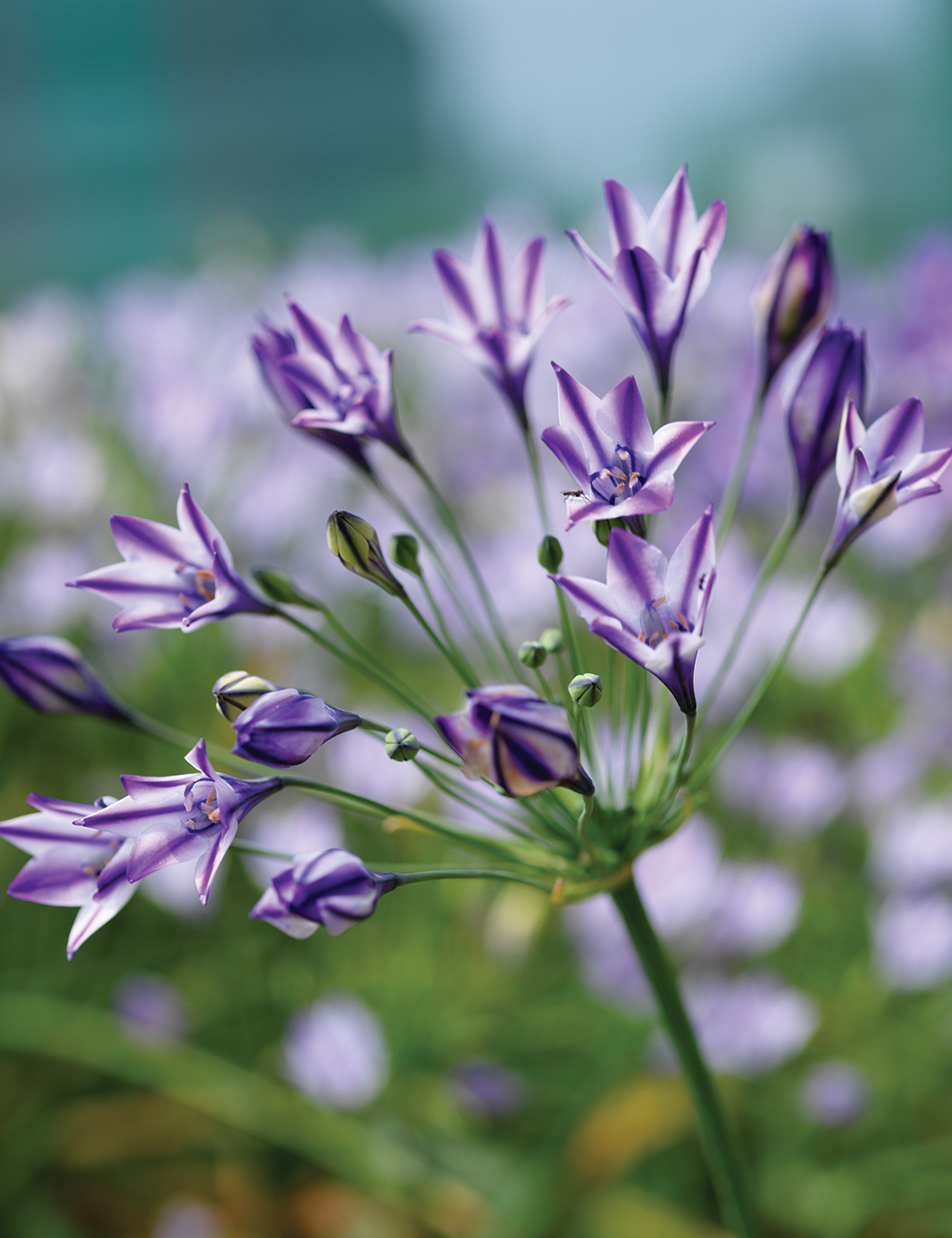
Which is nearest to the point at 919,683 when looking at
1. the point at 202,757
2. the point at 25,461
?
the point at 202,757

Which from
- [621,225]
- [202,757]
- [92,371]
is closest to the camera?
[202,757]

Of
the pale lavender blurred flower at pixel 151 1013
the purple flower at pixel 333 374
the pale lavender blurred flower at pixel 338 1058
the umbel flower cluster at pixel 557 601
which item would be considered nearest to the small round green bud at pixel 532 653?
the umbel flower cluster at pixel 557 601

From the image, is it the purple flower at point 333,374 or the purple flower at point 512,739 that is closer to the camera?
the purple flower at point 512,739

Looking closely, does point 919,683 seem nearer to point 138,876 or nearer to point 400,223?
point 138,876

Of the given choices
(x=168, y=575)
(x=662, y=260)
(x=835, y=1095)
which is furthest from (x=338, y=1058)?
(x=662, y=260)

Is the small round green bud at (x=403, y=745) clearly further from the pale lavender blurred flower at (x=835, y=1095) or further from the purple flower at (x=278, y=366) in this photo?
the pale lavender blurred flower at (x=835, y=1095)

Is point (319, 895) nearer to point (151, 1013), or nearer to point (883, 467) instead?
point (883, 467)
